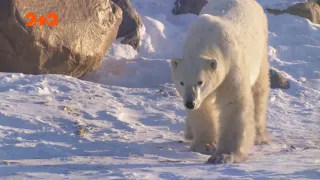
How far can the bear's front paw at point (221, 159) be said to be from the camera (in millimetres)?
5215

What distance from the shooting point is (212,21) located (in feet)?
19.0

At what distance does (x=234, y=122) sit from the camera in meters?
5.51

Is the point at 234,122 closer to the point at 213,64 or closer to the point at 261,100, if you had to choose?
the point at 213,64

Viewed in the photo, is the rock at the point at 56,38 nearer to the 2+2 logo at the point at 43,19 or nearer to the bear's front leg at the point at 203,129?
the 2+2 logo at the point at 43,19

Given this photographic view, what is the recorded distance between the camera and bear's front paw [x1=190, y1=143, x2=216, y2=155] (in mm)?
5895

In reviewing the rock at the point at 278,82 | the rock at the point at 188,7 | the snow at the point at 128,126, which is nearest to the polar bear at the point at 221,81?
the snow at the point at 128,126

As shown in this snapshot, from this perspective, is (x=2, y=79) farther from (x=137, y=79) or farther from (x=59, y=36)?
(x=137, y=79)

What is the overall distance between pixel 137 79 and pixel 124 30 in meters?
1.81

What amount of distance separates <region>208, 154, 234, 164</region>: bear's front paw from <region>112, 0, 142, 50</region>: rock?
210 inches

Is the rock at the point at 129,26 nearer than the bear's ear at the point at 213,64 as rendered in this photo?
No

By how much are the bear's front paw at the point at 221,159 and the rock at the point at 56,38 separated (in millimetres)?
3736

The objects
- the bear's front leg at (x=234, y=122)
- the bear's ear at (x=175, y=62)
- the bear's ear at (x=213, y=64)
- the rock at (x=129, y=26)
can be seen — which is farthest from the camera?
the rock at (x=129, y=26)

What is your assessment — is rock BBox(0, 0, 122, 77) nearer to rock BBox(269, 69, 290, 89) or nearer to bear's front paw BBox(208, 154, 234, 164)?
rock BBox(269, 69, 290, 89)

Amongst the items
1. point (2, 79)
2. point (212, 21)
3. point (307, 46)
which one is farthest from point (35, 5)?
point (307, 46)
